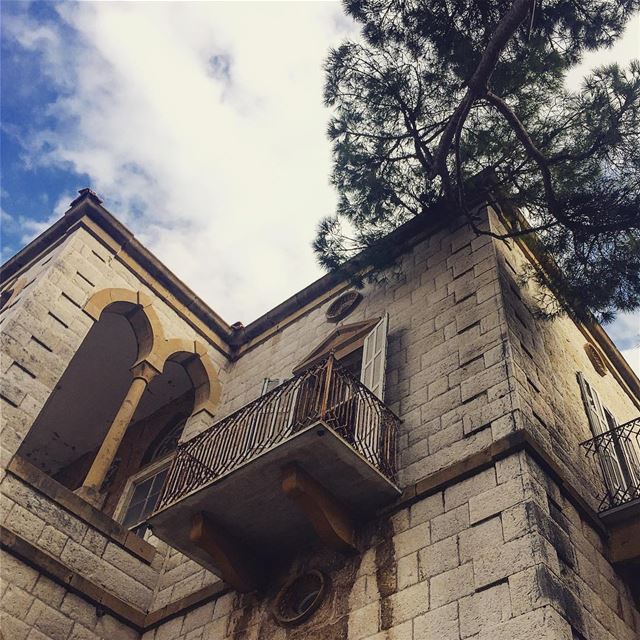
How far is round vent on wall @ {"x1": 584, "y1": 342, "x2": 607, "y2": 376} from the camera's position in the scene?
428 inches

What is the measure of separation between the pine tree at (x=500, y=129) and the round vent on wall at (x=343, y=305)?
0.74 meters

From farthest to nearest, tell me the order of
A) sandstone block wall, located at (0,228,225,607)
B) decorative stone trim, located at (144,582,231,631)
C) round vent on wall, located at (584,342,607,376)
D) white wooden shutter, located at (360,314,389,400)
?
1. round vent on wall, located at (584,342,607,376)
2. white wooden shutter, located at (360,314,389,400)
3. sandstone block wall, located at (0,228,225,607)
4. decorative stone trim, located at (144,582,231,631)

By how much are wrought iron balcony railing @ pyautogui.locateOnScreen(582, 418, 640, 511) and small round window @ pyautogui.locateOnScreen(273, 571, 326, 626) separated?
9.54ft

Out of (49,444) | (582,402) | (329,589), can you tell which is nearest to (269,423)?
(329,589)

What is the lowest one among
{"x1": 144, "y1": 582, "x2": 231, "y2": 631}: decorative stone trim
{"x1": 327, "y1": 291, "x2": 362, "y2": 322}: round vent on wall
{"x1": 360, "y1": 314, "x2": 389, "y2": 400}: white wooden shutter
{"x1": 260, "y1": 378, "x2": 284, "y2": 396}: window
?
{"x1": 144, "y1": 582, "x2": 231, "y2": 631}: decorative stone trim

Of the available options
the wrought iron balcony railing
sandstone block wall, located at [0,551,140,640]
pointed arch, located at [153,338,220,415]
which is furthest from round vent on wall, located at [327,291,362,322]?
sandstone block wall, located at [0,551,140,640]

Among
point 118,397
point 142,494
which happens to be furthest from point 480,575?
point 118,397

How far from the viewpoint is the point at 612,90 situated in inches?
352

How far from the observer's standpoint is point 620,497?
736 centimetres

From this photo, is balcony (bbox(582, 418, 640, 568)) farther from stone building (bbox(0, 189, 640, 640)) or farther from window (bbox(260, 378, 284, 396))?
window (bbox(260, 378, 284, 396))

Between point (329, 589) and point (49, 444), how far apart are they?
9497 mm

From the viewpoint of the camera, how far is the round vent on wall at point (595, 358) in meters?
10.9

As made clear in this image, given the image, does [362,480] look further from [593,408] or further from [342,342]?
[593,408]

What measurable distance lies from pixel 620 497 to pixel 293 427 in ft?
11.3
